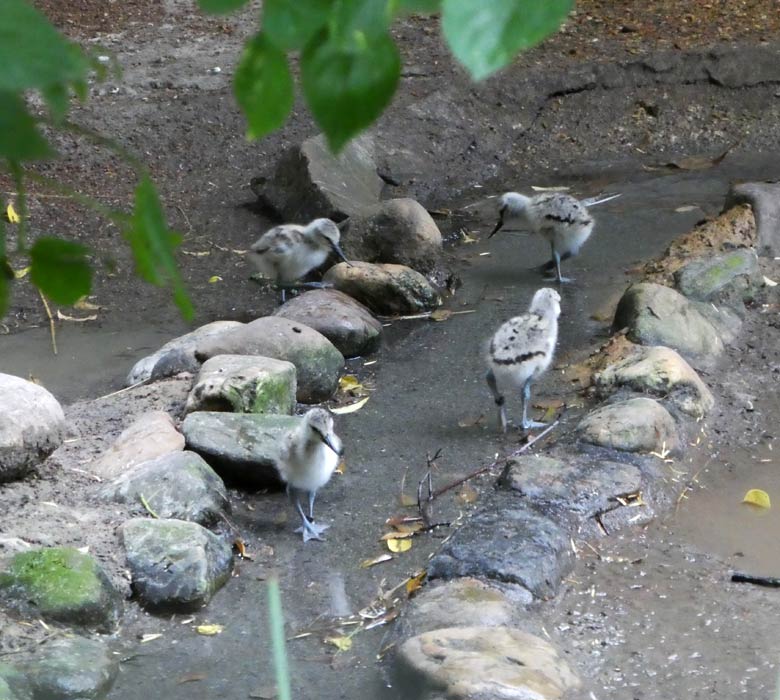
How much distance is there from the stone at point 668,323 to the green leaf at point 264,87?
581 centimetres

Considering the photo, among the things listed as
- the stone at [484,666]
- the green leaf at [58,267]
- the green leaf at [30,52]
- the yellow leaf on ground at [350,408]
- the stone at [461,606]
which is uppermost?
the green leaf at [30,52]

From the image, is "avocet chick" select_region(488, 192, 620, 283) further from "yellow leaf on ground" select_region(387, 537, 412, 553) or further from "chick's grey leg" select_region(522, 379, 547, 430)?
"yellow leaf on ground" select_region(387, 537, 412, 553)

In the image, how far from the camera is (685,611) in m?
4.34

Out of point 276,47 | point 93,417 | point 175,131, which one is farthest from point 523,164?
point 276,47

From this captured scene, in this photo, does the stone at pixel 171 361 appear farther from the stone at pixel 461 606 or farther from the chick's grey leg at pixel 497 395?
the stone at pixel 461 606

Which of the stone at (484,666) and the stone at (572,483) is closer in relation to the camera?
the stone at (484,666)

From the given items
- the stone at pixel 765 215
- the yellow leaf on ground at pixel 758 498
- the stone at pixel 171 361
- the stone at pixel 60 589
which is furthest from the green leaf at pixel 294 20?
the stone at pixel 765 215

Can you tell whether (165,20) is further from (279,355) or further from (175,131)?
(279,355)

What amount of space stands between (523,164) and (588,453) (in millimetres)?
6333

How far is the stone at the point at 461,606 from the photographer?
4043mm

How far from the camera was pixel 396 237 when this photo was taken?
28.1 ft

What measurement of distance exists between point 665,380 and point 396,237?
3.15 meters

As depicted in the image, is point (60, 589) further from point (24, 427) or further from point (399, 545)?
point (399, 545)

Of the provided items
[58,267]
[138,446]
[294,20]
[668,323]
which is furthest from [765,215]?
[294,20]
